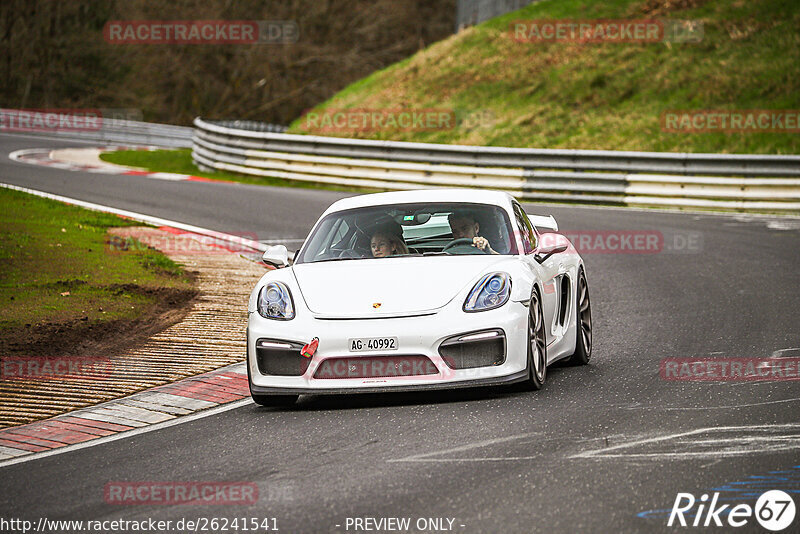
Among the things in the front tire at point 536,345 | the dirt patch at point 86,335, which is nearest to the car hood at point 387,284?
the front tire at point 536,345

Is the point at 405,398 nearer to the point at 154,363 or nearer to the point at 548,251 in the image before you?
the point at 548,251

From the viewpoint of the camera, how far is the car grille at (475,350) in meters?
7.02

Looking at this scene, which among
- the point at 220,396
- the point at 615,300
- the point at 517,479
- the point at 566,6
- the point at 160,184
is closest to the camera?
the point at 517,479

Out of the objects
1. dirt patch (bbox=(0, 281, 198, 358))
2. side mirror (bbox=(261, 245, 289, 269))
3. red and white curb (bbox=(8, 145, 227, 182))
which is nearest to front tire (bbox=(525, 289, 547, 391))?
side mirror (bbox=(261, 245, 289, 269))

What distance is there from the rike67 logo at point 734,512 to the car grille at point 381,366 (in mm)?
2298

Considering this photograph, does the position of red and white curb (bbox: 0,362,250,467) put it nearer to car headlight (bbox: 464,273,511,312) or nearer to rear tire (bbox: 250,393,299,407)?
rear tire (bbox: 250,393,299,407)

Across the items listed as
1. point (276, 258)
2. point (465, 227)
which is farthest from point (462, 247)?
point (276, 258)

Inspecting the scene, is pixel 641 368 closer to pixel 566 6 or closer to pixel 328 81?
pixel 566 6

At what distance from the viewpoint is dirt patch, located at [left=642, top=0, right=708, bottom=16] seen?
3256 cm

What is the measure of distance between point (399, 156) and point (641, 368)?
16.8 metres

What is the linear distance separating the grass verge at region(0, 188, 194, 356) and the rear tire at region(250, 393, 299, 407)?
98.8 inches

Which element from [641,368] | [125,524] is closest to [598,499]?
[125,524]

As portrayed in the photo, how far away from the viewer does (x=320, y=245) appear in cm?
835

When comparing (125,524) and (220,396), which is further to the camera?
(220,396)
